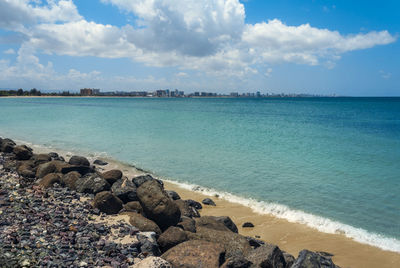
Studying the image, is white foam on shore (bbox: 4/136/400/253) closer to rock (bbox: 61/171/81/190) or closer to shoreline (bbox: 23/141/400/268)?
shoreline (bbox: 23/141/400/268)

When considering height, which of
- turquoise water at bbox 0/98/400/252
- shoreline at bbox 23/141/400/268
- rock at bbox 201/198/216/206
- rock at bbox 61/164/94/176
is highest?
rock at bbox 61/164/94/176

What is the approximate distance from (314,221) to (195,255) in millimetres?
6351

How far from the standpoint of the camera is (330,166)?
1856 cm

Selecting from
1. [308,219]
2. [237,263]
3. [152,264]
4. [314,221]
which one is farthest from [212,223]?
[314,221]

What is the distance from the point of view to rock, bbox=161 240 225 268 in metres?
6.23

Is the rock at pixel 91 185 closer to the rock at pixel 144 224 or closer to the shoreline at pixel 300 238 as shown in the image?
the rock at pixel 144 224

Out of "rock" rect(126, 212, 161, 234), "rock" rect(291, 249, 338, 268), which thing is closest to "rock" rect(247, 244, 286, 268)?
"rock" rect(291, 249, 338, 268)

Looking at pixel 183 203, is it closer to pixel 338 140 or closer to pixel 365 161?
pixel 365 161

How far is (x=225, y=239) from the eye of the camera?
7.98 meters

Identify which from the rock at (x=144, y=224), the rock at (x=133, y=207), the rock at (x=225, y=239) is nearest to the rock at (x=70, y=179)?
the rock at (x=133, y=207)

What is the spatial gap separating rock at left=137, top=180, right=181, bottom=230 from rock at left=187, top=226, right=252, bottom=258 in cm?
78

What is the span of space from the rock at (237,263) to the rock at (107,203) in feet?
13.5

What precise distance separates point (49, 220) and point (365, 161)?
19680 mm

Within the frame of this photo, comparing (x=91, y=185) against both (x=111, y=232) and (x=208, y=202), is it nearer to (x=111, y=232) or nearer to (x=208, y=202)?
(x=111, y=232)
